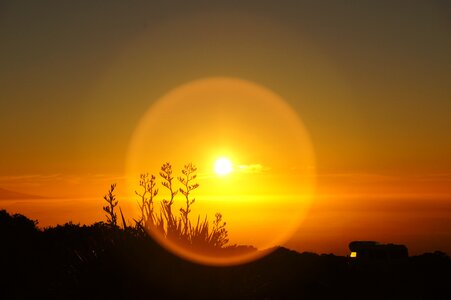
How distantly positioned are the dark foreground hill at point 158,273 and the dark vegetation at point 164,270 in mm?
17

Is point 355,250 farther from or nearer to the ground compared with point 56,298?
farther from the ground

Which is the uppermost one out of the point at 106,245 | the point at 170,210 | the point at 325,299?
the point at 170,210

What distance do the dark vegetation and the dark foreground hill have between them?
0.02 m

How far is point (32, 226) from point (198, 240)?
654 inches

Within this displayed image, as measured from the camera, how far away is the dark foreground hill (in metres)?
8.95

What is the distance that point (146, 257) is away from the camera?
924 centimetres

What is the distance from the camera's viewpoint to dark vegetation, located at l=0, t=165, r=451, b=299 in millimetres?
8969

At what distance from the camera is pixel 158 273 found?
892cm

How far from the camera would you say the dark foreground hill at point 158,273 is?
Answer: 895cm

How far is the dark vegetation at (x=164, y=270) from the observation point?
8.97 meters

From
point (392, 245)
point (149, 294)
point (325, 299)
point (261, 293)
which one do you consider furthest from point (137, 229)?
point (392, 245)

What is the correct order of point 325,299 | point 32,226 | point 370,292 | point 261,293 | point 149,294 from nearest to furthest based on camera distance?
point 149,294 → point 261,293 → point 325,299 → point 370,292 → point 32,226

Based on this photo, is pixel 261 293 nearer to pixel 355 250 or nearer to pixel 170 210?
pixel 170 210

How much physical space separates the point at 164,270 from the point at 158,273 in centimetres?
11
